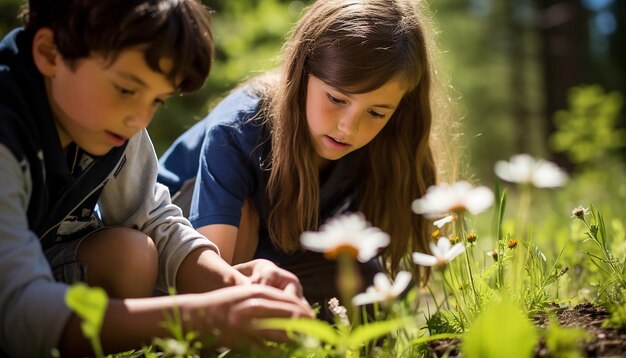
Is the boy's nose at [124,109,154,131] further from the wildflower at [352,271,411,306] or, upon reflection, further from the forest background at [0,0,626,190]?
the forest background at [0,0,626,190]

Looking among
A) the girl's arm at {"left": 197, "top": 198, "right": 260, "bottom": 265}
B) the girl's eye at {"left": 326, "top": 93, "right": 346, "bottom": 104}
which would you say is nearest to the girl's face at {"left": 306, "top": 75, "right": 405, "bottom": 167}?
the girl's eye at {"left": 326, "top": 93, "right": 346, "bottom": 104}

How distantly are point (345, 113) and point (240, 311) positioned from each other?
0.90 m

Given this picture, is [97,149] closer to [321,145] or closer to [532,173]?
[321,145]

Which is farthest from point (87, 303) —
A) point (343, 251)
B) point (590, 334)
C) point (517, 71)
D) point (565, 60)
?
point (517, 71)

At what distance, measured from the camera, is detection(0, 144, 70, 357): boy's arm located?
1.14 m

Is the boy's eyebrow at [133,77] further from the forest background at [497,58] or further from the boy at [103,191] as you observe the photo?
the forest background at [497,58]

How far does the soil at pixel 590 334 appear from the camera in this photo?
1.18m

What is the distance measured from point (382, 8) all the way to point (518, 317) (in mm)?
1249

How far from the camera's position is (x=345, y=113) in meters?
1.94

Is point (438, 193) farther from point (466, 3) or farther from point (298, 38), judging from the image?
point (466, 3)

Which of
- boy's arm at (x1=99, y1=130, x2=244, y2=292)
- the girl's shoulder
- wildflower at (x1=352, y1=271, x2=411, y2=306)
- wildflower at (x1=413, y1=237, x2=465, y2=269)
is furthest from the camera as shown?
the girl's shoulder

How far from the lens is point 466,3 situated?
12.4 metres

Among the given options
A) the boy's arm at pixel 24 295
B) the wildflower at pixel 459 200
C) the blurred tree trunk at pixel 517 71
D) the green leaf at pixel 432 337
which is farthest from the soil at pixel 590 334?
the blurred tree trunk at pixel 517 71

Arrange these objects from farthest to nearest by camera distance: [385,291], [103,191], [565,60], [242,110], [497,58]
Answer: [497,58] → [565,60] → [242,110] → [103,191] → [385,291]
